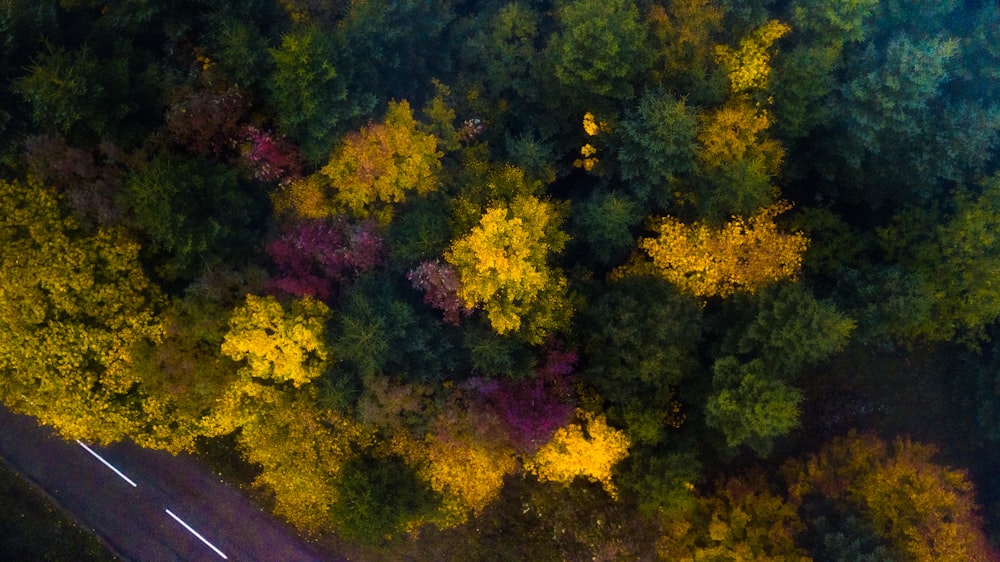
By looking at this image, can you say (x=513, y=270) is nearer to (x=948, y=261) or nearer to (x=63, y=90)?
(x=63, y=90)

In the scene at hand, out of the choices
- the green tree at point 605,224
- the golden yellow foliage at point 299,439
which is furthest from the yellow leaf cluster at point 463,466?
the green tree at point 605,224

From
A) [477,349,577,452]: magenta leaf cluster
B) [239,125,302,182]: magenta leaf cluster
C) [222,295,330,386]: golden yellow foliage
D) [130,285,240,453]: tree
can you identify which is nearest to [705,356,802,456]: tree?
[477,349,577,452]: magenta leaf cluster

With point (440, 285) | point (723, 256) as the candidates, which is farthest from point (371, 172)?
point (723, 256)

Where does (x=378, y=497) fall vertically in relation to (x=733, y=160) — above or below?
below

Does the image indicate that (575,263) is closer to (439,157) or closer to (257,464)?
(439,157)

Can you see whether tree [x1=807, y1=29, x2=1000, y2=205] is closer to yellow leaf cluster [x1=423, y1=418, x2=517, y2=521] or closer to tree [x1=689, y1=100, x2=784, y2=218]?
tree [x1=689, y1=100, x2=784, y2=218]

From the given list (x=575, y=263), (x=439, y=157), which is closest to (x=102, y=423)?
(x=439, y=157)

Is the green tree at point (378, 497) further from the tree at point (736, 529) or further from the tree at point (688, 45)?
the tree at point (688, 45)
